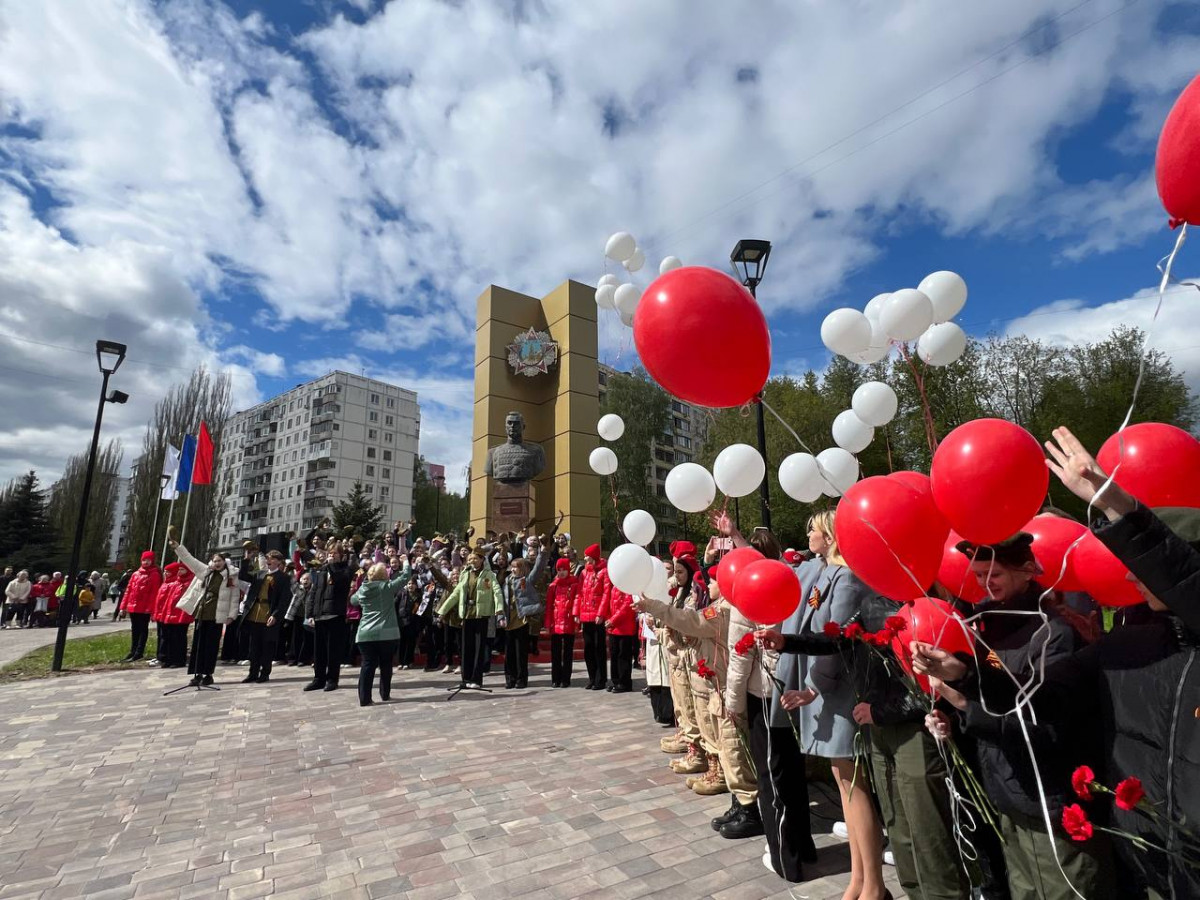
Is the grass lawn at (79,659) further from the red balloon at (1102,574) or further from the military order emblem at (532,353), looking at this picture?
the red balloon at (1102,574)

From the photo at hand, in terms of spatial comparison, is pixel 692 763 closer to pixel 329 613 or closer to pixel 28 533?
pixel 329 613

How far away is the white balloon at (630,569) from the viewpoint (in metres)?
4.02

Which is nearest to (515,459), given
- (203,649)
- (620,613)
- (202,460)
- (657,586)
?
(202,460)

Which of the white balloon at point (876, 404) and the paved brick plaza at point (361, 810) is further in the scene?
the white balloon at point (876, 404)

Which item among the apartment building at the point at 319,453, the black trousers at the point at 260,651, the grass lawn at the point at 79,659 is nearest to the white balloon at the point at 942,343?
the black trousers at the point at 260,651

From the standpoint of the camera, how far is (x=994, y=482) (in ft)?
6.72

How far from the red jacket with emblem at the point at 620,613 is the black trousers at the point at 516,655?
1.48 metres

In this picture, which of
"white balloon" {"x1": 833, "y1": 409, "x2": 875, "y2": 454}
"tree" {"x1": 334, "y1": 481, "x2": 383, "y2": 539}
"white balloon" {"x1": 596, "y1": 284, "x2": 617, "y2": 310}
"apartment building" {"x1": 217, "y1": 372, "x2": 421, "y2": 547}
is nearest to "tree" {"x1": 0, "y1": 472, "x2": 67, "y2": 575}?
"tree" {"x1": 334, "y1": 481, "x2": 383, "y2": 539}

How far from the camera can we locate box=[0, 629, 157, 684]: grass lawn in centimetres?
1102

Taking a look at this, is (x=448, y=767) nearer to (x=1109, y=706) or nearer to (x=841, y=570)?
(x=841, y=570)

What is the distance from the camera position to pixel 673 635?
5484 millimetres

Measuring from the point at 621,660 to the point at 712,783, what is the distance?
14.2 feet

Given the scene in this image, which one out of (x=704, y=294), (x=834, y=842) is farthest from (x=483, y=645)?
(x=704, y=294)

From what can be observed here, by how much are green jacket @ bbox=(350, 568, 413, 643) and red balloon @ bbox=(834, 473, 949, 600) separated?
6.81 m
